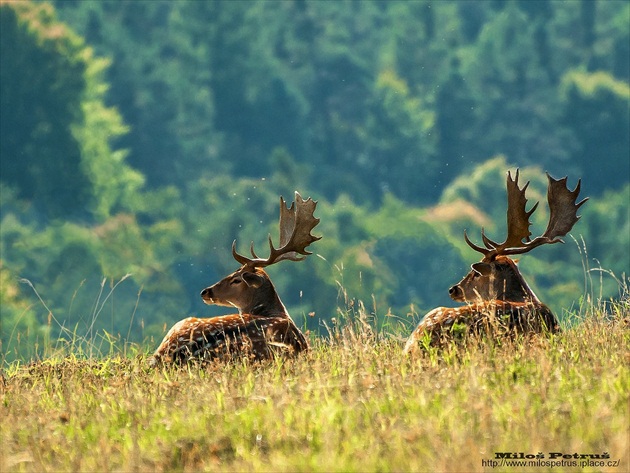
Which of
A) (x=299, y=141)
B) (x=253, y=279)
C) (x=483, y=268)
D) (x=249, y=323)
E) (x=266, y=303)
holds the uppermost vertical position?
(x=299, y=141)

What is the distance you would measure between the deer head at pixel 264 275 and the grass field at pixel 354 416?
1844 millimetres

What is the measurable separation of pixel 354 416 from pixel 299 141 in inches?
2077

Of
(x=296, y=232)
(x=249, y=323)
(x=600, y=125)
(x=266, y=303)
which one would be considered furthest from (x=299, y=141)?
(x=249, y=323)

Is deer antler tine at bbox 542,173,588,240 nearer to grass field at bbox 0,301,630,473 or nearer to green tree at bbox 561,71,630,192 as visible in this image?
grass field at bbox 0,301,630,473

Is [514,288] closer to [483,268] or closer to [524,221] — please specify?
[483,268]

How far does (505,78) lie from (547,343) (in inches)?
2148

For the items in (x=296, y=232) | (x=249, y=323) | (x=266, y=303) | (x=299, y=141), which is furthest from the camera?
(x=299, y=141)

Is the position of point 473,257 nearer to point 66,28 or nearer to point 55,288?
point 55,288

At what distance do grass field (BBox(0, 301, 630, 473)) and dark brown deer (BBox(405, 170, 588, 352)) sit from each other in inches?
17.6

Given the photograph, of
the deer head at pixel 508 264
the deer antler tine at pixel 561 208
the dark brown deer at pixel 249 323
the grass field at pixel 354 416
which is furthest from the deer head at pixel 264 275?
the deer antler tine at pixel 561 208

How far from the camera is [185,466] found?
5.29 meters

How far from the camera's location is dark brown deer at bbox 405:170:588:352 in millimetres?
8023

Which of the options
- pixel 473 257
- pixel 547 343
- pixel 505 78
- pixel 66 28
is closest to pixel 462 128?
pixel 505 78

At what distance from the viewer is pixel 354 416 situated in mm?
5598
